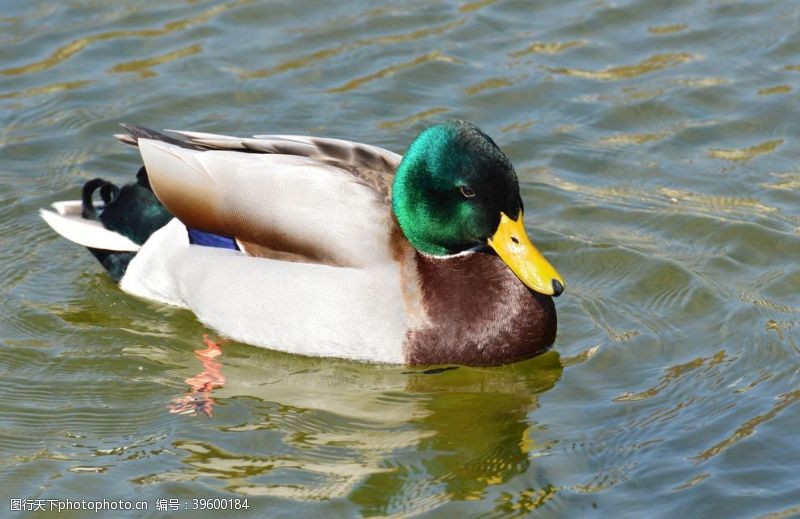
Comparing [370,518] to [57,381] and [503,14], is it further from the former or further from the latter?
[503,14]

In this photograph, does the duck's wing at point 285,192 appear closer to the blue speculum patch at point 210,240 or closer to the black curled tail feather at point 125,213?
the blue speculum patch at point 210,240

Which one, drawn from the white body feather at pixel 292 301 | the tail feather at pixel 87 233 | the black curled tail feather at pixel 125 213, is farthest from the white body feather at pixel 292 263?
the tail feather at pixel 87 233

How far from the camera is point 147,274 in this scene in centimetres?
738

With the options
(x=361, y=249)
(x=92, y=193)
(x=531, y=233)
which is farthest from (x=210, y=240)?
(x=531, y=233)

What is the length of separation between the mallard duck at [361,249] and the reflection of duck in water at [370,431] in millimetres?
118

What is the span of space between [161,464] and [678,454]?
224 cm

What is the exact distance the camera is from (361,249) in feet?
21.9

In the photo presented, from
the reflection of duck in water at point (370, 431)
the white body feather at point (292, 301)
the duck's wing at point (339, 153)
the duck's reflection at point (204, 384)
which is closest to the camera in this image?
the reflection of duck in water at point (370, 431)

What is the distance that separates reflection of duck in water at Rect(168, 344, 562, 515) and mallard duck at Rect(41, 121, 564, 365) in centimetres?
12

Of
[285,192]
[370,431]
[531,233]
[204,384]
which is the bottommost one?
[531,233]

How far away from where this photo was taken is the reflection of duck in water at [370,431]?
5824 millimetres

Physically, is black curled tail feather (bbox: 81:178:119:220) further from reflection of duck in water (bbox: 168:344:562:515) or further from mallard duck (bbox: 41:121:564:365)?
reflection of duck in water (bbox: 168:344:562:515)

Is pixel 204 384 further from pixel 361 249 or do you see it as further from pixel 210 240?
pixel 361 249

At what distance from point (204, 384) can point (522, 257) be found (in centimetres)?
168
